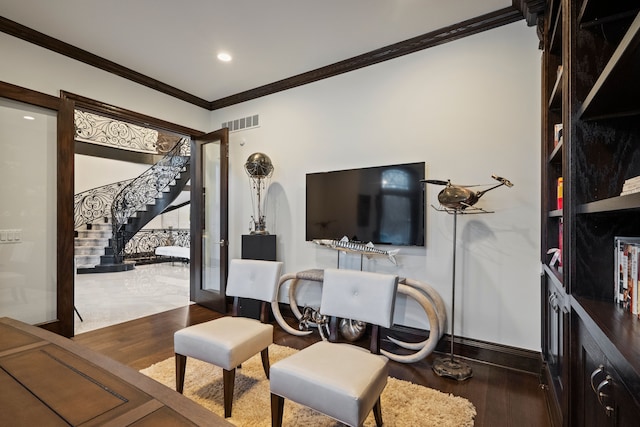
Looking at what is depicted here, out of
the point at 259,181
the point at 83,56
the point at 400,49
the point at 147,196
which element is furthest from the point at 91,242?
the point at 400,49

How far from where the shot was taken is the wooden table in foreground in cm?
90

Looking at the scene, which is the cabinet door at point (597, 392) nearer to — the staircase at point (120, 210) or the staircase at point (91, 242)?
the staircase at point (120, 210)

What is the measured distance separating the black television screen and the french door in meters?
1.58

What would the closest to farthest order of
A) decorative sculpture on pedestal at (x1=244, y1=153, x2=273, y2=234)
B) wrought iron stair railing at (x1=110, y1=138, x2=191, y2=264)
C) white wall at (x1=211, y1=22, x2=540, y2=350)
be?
1. white wall at (x1=211, y1=22, x2=540, y2=350)
2. decorative sculpture on pedestal at (x1=244, y1=153, x2=273, y2=234)
3. wrought iron stair railing at (x1=110, y1=138, x2=191, y2=264)

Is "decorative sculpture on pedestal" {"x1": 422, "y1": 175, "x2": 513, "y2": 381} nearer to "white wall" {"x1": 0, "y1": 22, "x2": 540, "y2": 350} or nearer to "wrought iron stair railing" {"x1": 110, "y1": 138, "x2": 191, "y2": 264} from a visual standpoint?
"white wall" {"x1": 0, "y1": 22, "x2": 540, "y2": 350}

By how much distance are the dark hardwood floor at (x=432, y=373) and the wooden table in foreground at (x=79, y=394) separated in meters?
1.54

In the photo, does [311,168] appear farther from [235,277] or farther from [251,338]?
[251,338]

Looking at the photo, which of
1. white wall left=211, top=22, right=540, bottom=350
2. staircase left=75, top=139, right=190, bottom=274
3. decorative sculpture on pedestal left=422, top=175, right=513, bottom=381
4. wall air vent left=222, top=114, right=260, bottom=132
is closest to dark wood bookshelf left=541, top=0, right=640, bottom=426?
decorative sculpture on pedestal left=422, top=175, right=513, bottom=381

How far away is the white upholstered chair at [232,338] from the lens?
1.98m

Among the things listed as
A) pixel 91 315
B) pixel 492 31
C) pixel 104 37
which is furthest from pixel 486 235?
pixel 91 315

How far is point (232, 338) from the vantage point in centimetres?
208

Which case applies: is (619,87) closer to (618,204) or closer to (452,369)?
(618,204)

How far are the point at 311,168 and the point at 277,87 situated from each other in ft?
3.91

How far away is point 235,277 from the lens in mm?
2713
